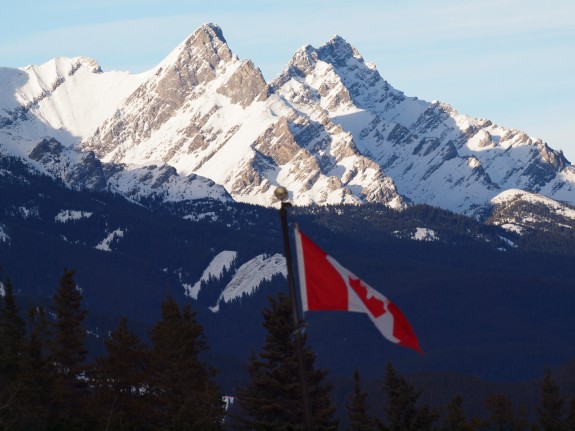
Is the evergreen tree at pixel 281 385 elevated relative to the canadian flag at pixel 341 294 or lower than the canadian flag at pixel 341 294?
elevated

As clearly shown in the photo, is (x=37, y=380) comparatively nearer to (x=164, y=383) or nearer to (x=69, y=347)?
(x=164, y=383)

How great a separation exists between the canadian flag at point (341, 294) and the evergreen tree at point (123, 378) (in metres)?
47.4

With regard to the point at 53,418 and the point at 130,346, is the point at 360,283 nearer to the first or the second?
the point at 53,418

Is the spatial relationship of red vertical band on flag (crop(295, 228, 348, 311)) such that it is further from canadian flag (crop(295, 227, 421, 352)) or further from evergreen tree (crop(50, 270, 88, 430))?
evergreen tree (crop(50, 270, 88, 430))

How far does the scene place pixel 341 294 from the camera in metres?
57.1

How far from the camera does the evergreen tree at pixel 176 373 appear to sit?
104 m

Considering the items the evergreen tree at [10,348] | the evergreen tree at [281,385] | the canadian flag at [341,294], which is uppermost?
the evergreen tree at [10,348]

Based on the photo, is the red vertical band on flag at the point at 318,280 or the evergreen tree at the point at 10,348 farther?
the evergreen tree at the point at 10,348

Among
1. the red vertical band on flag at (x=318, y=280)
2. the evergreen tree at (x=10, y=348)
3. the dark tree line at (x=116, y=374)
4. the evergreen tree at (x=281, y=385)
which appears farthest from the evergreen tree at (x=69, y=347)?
the red vertical band on flag at (x=318, y=280)

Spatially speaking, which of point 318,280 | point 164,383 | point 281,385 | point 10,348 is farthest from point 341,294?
point 10,348

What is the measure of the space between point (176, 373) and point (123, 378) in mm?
5187

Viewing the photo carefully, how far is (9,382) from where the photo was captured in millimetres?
107250

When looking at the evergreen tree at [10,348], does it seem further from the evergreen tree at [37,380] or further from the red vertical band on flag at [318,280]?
the red vertical band on flag at [318,280]

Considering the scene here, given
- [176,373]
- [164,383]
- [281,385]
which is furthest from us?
[176,373]
